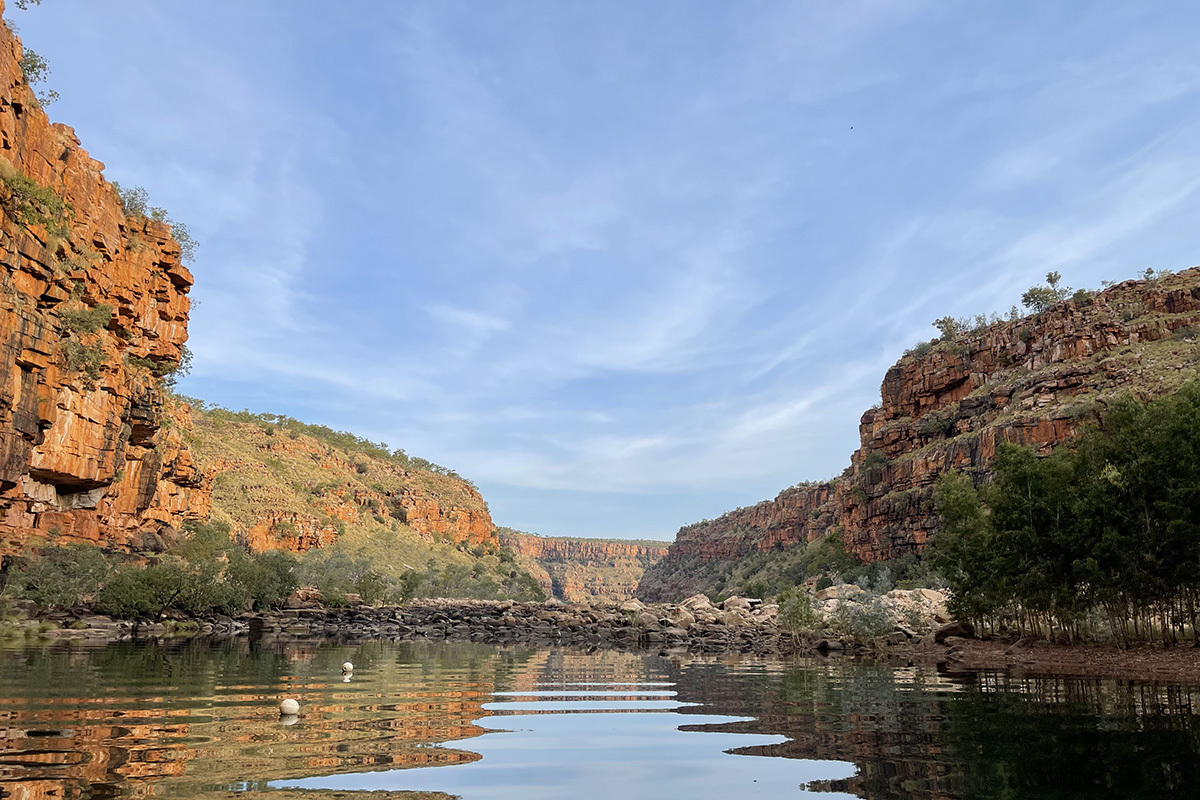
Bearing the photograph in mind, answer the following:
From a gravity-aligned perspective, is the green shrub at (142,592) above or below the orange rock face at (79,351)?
below

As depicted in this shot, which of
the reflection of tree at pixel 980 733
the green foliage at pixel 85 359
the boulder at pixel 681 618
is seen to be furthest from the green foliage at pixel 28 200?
the reflection of tree at pixel 980 733

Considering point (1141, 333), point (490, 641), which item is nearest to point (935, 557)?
point (490, 641)

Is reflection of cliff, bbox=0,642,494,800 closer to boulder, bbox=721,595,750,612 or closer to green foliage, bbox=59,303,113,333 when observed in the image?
green foliage, bbox=59,303,113,333

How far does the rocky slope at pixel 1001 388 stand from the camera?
2564 inches

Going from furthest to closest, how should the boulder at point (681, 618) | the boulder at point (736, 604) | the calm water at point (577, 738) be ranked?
the boulder at point (736, 604)
the boulder at point (681, 618)
the calm water at point (577, 738)

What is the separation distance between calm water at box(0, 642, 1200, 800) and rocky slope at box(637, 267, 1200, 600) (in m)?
51.0

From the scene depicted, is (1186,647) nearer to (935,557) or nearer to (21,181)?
(935,557)

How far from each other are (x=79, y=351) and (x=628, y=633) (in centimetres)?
3634

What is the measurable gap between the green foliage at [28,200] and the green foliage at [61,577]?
58.3 ft

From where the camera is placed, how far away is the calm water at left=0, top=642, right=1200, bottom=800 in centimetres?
564

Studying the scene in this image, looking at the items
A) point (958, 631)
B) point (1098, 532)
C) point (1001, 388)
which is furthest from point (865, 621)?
point (1001, 388)

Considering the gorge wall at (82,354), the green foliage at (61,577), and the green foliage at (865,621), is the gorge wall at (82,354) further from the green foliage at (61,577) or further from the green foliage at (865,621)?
the green foliage at (865,621)

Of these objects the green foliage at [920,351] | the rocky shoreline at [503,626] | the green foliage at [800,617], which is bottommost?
the rocky shoreline at [503,626]

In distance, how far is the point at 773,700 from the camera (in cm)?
1266
